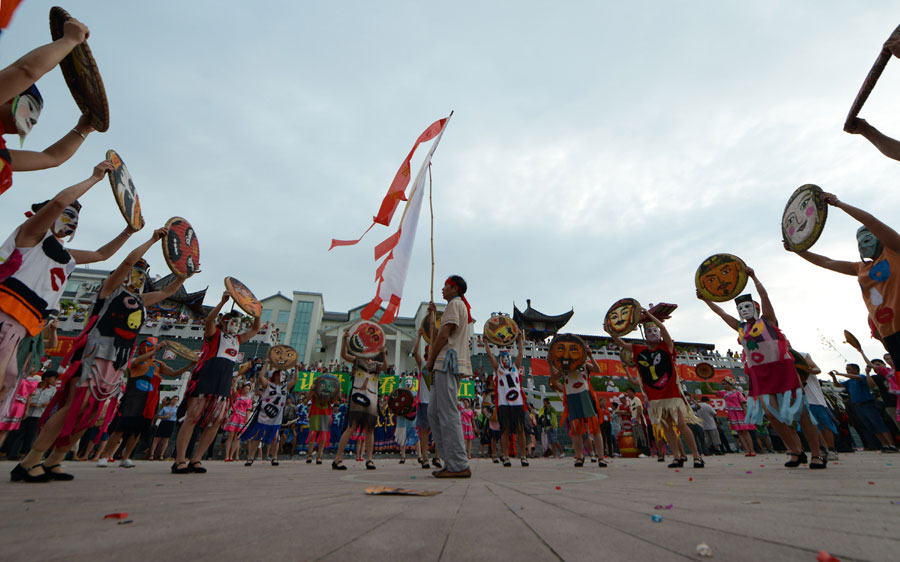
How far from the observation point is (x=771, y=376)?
4473 mm

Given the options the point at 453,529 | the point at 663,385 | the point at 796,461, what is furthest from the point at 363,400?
the point at 796,461

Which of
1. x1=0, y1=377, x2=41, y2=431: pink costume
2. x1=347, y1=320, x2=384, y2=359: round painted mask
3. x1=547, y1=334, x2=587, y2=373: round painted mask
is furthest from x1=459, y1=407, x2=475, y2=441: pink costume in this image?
x1=0, y1=377, x2=41, y2=431: pink costume

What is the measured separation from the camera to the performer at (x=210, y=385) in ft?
13.5

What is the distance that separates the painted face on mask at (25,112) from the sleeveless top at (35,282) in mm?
821

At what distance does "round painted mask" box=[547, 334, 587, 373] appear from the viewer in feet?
20.3

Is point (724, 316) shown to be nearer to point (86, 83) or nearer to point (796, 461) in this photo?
point (796, 461)

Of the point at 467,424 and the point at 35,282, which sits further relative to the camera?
the point at 467,424

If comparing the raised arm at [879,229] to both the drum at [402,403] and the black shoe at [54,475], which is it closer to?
the black shoe at [54,475]

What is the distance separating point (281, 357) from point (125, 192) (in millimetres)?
5708

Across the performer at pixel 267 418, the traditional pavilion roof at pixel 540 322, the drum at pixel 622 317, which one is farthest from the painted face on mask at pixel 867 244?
the traditional pavilion roof at pixel 540 322

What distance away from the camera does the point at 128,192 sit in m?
3.44

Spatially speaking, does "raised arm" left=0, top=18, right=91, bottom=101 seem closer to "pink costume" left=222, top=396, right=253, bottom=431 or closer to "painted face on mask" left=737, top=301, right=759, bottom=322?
"painted face on mask" left=737, top=301, right=759, bottom=322

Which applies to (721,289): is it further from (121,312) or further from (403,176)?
(121,312)

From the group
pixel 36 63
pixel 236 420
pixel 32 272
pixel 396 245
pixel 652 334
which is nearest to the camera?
pixel 36 63
